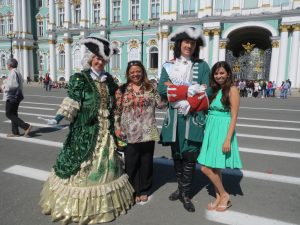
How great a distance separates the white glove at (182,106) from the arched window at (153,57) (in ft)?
92.0

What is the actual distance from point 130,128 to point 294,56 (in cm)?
2425

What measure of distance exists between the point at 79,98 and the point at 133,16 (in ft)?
99.4

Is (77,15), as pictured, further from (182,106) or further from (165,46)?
(182,106)

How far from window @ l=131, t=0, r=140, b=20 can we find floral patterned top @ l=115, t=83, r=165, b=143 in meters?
29.6

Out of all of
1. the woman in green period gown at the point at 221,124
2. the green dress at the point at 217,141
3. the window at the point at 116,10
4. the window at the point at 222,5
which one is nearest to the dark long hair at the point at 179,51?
the woman in green period gown at the point at 221,124

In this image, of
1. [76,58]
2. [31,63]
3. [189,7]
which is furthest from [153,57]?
[31,63]

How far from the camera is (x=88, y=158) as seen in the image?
10.1ft

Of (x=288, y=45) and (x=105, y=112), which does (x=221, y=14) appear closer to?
(x=288, y=45)

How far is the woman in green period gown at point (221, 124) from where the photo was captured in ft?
10.3

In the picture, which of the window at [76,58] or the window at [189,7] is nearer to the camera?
the window at [189,7]

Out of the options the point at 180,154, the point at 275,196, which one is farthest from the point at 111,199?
the point at 275,196

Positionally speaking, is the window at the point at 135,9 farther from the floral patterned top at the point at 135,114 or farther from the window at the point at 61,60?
the floral patterned top at the point at 135,114

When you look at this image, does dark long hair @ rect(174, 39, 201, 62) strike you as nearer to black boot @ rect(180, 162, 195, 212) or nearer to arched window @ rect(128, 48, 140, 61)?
black boot @ rect(180, 162, 195, 212)

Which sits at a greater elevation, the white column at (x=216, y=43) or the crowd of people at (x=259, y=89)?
the white column at (x=216, y=43)
